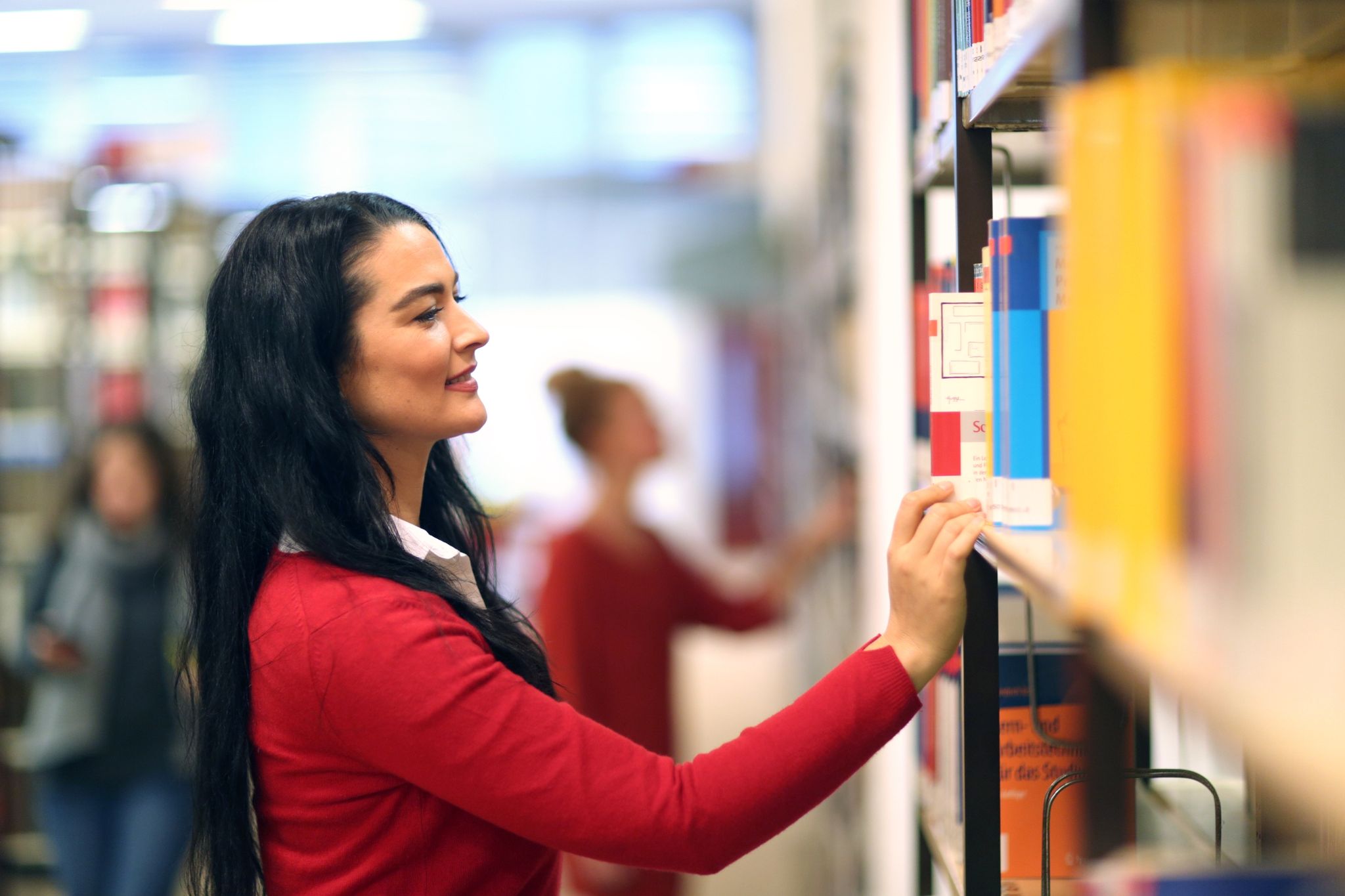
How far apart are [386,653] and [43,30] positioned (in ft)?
23.5

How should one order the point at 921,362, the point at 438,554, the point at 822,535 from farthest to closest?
the point at 822,535, the point at 921,362, the point at 438,554

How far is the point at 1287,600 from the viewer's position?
50 cm

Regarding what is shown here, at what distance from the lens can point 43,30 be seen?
6.73 metres

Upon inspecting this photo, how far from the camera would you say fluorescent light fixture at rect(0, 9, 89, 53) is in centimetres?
659

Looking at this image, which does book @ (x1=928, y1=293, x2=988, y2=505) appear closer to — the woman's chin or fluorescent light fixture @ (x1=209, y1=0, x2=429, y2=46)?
the woman's chin

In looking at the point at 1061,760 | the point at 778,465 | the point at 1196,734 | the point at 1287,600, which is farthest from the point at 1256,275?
the point at 778,465

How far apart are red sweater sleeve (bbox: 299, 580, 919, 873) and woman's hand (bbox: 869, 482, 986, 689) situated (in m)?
0.03

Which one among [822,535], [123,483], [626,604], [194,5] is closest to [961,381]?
[822,535]

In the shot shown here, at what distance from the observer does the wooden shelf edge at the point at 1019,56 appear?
69cm

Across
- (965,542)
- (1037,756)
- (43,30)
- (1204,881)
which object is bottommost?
(1037,756)

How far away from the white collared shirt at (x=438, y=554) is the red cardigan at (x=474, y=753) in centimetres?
13

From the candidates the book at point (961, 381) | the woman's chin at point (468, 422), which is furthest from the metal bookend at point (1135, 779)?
the woman's chin at point (468, 422)

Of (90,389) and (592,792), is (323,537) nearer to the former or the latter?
(592,792)

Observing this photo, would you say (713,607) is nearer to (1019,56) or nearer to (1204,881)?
(1019,56)
